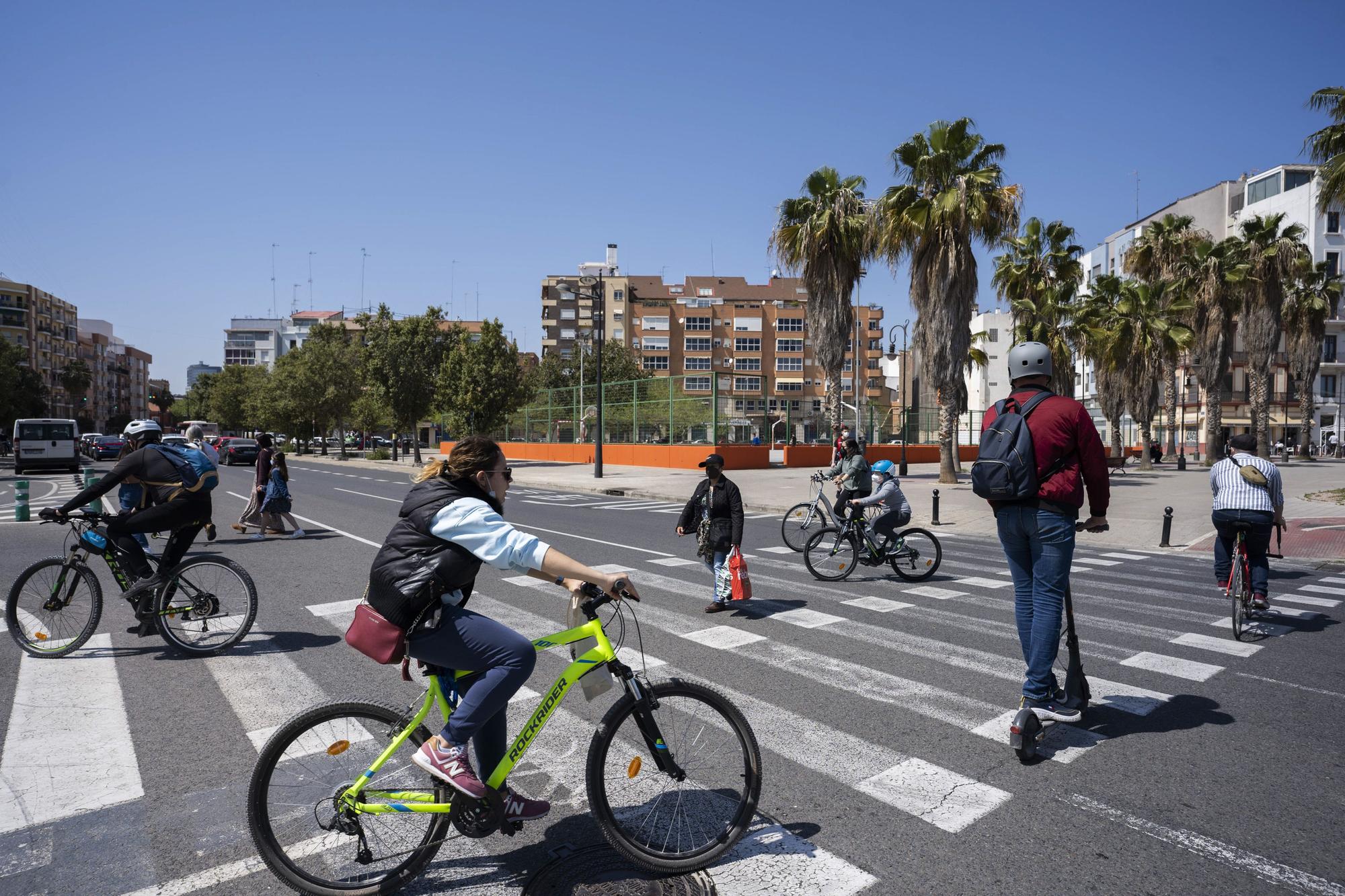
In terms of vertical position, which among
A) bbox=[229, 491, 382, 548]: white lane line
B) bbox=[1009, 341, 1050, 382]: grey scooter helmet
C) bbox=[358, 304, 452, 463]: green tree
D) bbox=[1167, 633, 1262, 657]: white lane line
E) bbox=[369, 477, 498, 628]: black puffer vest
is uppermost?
bbox=[358, 304, 452, 463]: green tree

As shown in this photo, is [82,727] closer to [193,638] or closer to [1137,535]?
[193,638]

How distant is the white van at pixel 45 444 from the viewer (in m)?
32.6

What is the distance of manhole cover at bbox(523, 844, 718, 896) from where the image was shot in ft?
9.96

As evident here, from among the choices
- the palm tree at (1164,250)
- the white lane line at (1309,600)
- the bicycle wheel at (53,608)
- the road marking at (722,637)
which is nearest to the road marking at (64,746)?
the bicycle wheel at (53,608)

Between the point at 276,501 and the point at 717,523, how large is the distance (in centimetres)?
888

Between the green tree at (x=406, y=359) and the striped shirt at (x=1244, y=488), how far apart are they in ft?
142

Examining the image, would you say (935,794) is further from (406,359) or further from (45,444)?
(406,359)

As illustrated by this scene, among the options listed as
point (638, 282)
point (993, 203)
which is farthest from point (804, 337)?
point (993, 203)

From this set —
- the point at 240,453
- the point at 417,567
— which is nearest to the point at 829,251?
the point at 417,567

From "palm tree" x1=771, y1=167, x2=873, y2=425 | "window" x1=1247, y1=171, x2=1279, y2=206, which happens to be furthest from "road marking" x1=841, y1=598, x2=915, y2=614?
"window" x1=1247, y1=171, x2=1279, y2=206

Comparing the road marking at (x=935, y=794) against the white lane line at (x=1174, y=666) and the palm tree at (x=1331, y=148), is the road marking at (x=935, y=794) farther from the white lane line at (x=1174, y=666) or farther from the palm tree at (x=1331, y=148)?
the palm tree at (x=1331, y=148)

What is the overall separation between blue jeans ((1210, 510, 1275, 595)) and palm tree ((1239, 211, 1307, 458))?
127 feet

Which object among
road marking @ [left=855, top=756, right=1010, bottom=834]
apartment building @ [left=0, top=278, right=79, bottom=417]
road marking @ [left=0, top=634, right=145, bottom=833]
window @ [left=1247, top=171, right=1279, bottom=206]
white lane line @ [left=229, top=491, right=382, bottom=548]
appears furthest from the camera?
apartment building @ [left=0, top=278, right=79, bottom=417]

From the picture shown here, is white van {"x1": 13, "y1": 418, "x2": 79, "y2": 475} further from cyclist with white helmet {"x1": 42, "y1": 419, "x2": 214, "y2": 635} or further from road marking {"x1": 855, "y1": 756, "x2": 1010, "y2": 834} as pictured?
road marking {"x1": 855, "y1": 756, "x2": 1010, "y2": 834}
